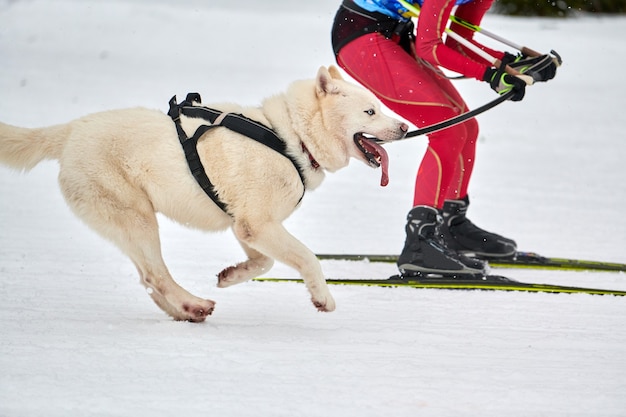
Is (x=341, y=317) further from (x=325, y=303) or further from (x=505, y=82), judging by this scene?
(x=505, y=82)

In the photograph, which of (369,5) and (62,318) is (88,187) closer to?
(62,318)

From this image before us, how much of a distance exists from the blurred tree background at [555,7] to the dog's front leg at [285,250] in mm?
18216

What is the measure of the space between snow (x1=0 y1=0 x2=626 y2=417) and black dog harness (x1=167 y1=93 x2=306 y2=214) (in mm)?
686

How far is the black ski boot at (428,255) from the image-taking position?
15.9ft

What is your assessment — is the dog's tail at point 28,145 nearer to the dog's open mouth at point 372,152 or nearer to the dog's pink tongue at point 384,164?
the dog's open mouth at point 372,152

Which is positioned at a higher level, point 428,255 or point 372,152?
point 372,152

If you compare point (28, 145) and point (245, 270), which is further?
point (245, 270)

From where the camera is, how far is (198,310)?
3.82m

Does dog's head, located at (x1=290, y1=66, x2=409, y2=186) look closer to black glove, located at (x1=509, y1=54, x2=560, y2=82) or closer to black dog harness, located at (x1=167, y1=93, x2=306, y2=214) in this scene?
black dog harness, located at (x1=167, y1=93, x2=306, y2=214)

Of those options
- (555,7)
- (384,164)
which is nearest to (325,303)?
(384,164)

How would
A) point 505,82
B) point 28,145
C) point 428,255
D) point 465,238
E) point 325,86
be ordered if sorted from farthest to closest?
point 465,238, point 428,255, point 505,82, point 325,86, point 28,145

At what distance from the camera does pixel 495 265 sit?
5.42 m

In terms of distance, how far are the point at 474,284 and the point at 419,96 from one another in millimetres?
1132

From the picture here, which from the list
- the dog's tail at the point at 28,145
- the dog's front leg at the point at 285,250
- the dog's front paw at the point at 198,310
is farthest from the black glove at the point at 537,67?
the dog's tail at the point at 28,145
